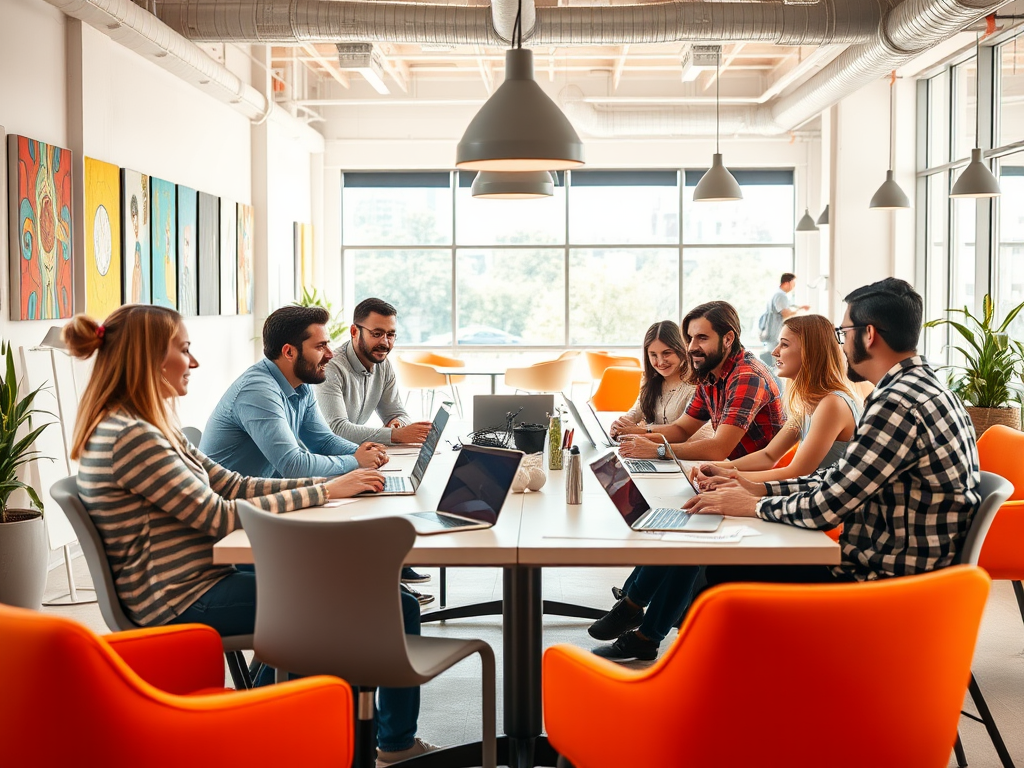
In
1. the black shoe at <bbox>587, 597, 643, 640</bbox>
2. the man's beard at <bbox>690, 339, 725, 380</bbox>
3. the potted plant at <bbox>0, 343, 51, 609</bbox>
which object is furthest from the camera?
the man's beard at <bbox>690, 339, 725, 380</bbox>

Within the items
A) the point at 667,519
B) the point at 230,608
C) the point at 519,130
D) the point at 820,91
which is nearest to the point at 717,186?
the point at 820,91

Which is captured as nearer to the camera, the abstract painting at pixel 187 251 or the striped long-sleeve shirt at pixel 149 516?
the striped long-sleeve shirt at pixel 149 516

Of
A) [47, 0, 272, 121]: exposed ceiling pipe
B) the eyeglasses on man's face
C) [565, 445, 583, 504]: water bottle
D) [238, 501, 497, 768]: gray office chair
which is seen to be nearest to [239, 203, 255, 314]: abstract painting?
[47, 0, 272, 121]: exposed ceiling pipe

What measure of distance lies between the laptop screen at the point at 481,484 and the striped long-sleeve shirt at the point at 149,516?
0.56 m

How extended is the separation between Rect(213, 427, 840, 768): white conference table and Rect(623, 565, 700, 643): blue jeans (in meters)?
0.43

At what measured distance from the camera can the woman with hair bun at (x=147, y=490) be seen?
2.39 m

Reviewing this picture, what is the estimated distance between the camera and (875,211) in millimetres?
9492

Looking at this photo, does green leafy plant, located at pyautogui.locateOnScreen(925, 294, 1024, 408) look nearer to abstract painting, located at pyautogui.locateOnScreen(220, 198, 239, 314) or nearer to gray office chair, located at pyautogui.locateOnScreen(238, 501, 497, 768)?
gray office chair, located at pyautogui.locateOnScreen(238, 501, 497, 768)

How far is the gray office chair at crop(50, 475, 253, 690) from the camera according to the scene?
2359 mm

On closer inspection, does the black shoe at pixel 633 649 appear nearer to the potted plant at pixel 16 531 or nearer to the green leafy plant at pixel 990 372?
the potted plant at pixel 16 531

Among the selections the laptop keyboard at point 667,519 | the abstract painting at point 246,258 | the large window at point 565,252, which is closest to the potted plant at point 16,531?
the laptop keyboard at point 667,519

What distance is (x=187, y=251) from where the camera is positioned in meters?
7.25

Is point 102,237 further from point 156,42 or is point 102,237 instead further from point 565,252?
point 565,252

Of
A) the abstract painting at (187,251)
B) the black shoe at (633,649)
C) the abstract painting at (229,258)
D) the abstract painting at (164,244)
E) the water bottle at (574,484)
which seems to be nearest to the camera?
the water bottle at (574,484)
